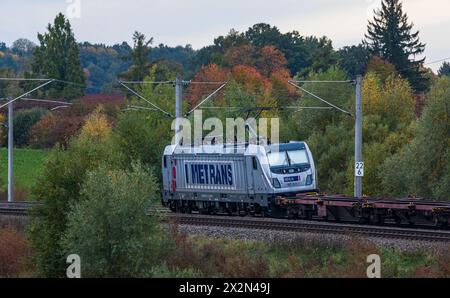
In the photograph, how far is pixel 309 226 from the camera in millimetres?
39531

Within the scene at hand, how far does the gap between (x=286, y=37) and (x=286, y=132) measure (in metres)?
74.3

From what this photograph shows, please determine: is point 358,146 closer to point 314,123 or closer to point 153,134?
point 153,134

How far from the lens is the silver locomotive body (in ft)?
143

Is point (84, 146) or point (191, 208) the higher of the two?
point (84, 146)

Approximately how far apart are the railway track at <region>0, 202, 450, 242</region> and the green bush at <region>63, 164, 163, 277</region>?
965 mm

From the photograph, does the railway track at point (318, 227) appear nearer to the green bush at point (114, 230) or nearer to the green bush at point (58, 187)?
the green bush at point (58, 187)

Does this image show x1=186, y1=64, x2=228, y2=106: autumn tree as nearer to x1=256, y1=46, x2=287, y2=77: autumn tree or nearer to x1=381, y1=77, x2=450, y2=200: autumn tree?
x1=256, y1=46, x2=287, y2=77: autumn tree

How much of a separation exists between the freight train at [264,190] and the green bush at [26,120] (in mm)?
52972

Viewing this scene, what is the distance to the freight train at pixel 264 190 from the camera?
39.1m

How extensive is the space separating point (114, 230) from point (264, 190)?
1435cm

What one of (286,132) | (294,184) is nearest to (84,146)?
(294,184)

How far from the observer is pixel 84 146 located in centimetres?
3716

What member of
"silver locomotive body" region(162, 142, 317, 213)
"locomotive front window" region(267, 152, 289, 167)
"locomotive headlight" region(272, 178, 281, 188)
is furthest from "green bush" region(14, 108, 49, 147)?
"locomotive headlight" region(272, 178, 281, 188)
